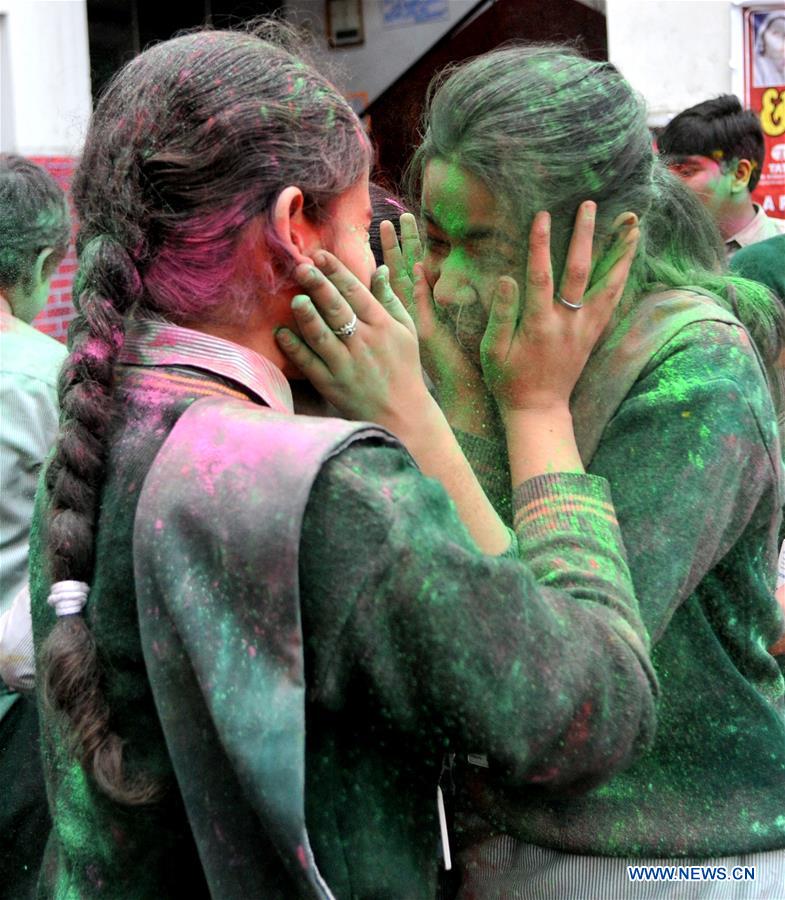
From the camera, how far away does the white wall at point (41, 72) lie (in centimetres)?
667

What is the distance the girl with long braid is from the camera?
113 centimetres

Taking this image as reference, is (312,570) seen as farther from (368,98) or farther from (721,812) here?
(368,98)

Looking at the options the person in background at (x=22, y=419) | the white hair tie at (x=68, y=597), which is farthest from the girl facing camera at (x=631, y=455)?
the person in background at (x=22, y=419)

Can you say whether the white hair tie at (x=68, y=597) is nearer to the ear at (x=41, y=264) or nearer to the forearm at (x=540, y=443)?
the forearm at (x=540, y=443)

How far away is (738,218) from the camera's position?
5.41 m

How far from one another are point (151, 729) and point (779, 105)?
6.54 meters

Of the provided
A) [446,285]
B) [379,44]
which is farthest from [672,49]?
[446,285]

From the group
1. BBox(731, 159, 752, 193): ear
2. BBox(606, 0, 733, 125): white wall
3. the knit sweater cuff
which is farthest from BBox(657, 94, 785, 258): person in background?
the knit sweater cuff

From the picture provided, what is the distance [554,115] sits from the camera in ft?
5.23

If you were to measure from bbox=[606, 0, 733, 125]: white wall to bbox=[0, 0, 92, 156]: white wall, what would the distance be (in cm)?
324

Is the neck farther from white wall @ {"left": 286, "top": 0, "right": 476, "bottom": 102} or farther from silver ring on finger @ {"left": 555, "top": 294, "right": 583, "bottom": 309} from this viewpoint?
silver ring on finger @ {"left": 555, "top": 294, "right": 583, "bottom": 309}

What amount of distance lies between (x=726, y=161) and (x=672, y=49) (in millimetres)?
1793

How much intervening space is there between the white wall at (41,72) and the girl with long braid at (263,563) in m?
5.59

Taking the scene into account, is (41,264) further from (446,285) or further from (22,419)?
(446,285)
